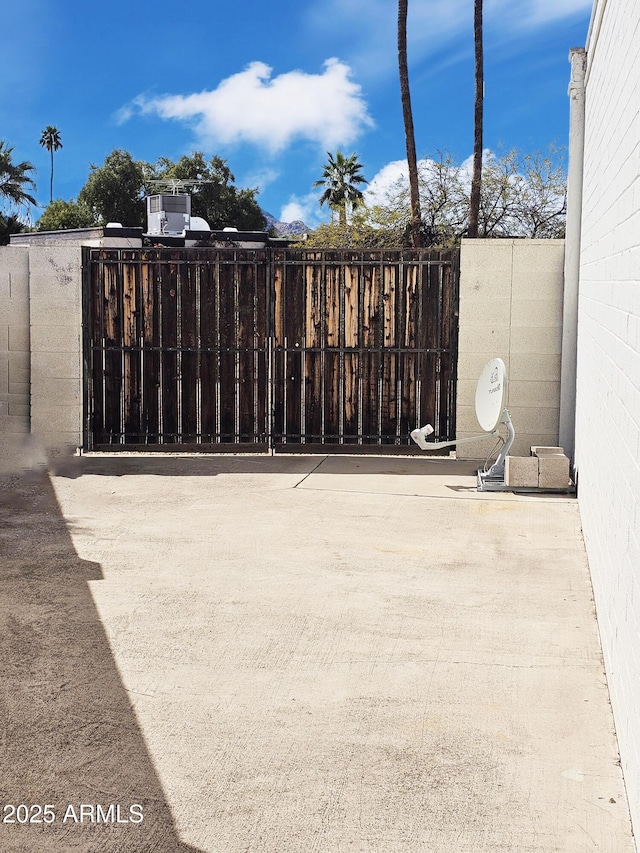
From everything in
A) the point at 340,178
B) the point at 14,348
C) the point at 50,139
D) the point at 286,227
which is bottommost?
the point at 14,348

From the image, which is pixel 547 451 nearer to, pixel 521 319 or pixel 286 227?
pixel 521 319

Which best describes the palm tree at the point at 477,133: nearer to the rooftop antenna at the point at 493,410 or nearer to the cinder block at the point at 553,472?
the rooftop antenna at the point at 493,410

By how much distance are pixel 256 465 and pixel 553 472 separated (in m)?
2.84

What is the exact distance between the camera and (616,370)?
413 centimetres

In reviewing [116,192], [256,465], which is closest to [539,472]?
[256,465]

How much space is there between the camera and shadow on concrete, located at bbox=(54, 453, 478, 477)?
905cm

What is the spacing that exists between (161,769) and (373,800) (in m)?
0.71

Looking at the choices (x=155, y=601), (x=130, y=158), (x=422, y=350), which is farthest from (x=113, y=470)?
(x=130, y=158)

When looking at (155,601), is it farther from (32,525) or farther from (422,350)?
(422,350)

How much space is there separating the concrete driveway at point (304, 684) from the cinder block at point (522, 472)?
0.91m

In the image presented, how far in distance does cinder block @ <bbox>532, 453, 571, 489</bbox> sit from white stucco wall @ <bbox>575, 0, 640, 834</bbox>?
1.33 meters

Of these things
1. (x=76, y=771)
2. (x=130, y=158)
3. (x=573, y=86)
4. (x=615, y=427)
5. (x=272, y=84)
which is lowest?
(x=76, y=771)

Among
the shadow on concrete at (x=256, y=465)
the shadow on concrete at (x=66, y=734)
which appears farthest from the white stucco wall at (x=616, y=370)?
the shadow on concrete at (x=256, y=465)

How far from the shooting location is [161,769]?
3248mm
